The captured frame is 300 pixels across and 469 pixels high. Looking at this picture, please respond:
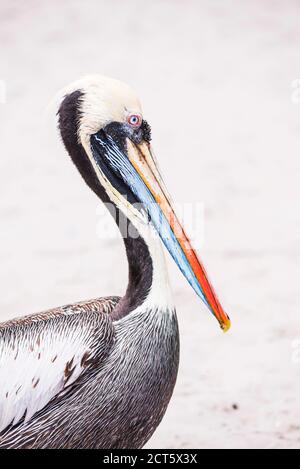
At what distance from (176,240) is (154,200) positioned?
147mm

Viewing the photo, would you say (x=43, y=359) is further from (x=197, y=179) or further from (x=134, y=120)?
(x=197, y=179)

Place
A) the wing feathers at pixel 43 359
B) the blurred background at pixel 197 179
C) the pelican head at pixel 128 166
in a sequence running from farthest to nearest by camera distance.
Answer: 1. the blurred background at pixel 197 179
2. the pelican head at pixel 128 166
3. the wing feathers at pixel 43 359

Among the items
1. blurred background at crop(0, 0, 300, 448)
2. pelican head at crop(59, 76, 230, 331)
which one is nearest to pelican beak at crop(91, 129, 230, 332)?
pelican head at crop(59, 76, 230, 331)

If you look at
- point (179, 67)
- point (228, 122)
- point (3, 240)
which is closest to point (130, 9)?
point (179, 67)

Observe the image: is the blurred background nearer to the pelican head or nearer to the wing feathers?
the pelican head

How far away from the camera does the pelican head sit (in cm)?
295

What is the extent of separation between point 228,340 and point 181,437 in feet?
3.09

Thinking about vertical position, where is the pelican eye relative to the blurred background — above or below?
above

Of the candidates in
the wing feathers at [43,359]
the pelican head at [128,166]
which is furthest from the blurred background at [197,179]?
the wing feathers at [43,359]

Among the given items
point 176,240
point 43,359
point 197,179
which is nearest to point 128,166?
point 176,240

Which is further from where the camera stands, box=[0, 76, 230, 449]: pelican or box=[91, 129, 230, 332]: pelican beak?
box=[91, 129, 230, 332]: pelican beak

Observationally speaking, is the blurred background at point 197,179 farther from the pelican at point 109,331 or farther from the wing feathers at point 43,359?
the wing feathers at point 43,359

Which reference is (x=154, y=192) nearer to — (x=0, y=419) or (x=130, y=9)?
(x=0, y=419)

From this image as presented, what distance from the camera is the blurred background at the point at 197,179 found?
4.25 meters
